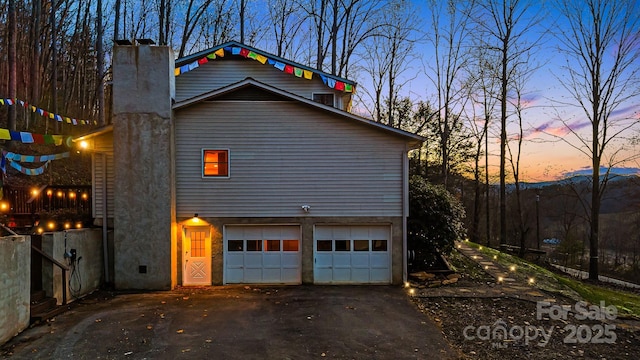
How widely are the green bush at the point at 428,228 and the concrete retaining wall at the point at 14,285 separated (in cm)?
1051

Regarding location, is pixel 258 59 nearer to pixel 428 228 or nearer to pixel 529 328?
pixel 428 228

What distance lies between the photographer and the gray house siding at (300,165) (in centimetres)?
1158

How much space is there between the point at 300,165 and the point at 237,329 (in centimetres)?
541

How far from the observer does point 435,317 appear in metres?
8.73

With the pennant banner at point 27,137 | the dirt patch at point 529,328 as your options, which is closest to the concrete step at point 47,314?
the pennant banner at point 27,137

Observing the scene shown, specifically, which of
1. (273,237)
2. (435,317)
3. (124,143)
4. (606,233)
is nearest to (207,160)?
(124,143)

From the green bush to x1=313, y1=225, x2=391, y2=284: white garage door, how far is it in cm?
151

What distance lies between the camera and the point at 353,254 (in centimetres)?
1191

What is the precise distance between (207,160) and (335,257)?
504 centimetres

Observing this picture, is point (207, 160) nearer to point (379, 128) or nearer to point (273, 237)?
point (273, 237)

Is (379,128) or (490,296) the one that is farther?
(379,128)

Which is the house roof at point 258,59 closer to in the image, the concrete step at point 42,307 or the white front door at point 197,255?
the white front door at point 197,255

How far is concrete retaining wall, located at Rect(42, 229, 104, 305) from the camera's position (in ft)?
28.8

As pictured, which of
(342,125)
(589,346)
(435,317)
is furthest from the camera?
(342,125)
